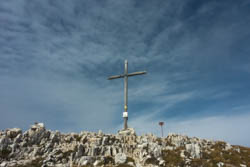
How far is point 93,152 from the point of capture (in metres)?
24.4

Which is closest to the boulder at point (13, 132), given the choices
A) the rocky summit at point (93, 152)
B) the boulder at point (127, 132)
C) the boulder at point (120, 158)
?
the rocky summit at point (93, 152)

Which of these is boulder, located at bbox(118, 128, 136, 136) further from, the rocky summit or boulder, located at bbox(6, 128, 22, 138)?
boulder, located at bbox(6, 128, 22, 138)

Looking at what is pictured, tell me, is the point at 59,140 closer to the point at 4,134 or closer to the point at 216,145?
the point at 4,134

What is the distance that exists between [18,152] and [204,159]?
28781mm

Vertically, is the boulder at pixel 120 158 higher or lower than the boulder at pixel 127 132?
lower

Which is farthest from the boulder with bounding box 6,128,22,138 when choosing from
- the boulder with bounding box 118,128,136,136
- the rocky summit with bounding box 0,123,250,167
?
the boulder with bounding box 118,128,136,136

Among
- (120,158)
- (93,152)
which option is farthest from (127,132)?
(93,152)

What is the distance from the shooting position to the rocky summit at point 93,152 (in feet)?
73.3

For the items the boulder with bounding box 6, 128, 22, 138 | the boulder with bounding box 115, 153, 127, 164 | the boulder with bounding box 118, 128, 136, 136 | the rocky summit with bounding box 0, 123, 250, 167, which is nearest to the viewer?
the rocky summit with bounding box 0, 123, 250, 167

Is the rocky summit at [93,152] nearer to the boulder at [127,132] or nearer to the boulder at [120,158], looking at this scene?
the boulder at [120,158]

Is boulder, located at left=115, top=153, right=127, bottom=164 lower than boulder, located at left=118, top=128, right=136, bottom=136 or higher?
lower

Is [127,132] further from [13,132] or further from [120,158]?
[13,132]

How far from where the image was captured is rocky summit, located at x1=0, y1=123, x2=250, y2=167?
22.3 metres

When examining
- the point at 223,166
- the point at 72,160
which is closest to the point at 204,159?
the point at 223,166
